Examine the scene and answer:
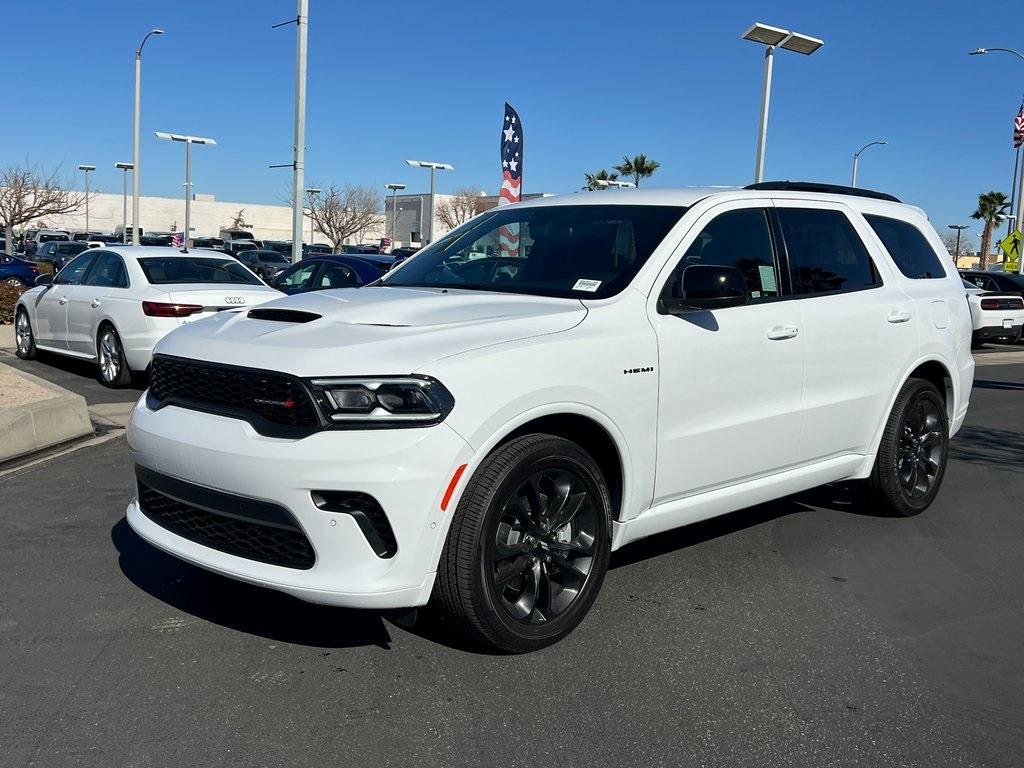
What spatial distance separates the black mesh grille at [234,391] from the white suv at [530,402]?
0.04 feet

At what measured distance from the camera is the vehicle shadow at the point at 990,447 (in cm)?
848

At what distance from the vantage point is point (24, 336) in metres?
13.9

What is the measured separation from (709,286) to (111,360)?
8.70m

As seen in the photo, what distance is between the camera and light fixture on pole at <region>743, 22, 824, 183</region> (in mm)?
19766

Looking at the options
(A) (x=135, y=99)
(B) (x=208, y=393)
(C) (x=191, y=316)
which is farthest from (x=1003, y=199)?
(B) (x=208, y=393)

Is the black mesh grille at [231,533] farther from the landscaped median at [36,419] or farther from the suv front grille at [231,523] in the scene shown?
the landscaped median at [36,419]

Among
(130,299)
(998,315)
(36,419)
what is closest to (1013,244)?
(998,315)

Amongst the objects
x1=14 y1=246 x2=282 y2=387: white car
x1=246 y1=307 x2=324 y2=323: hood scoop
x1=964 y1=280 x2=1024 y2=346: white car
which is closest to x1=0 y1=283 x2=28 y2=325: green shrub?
x1=14 y1=246 x2=282 y2=387: white car

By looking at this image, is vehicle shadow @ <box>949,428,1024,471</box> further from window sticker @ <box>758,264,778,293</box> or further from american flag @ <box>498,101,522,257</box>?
american flag @ <box>498,101,522,257</box>

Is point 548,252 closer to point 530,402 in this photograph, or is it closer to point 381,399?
point 530,402

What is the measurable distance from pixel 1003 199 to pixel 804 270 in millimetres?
78741

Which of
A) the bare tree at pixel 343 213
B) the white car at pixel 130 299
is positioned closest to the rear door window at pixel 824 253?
the white car at pixel 130 299

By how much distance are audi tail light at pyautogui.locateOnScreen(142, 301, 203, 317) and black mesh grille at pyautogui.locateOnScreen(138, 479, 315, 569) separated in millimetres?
6886

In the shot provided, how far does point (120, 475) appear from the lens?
7113 mm
